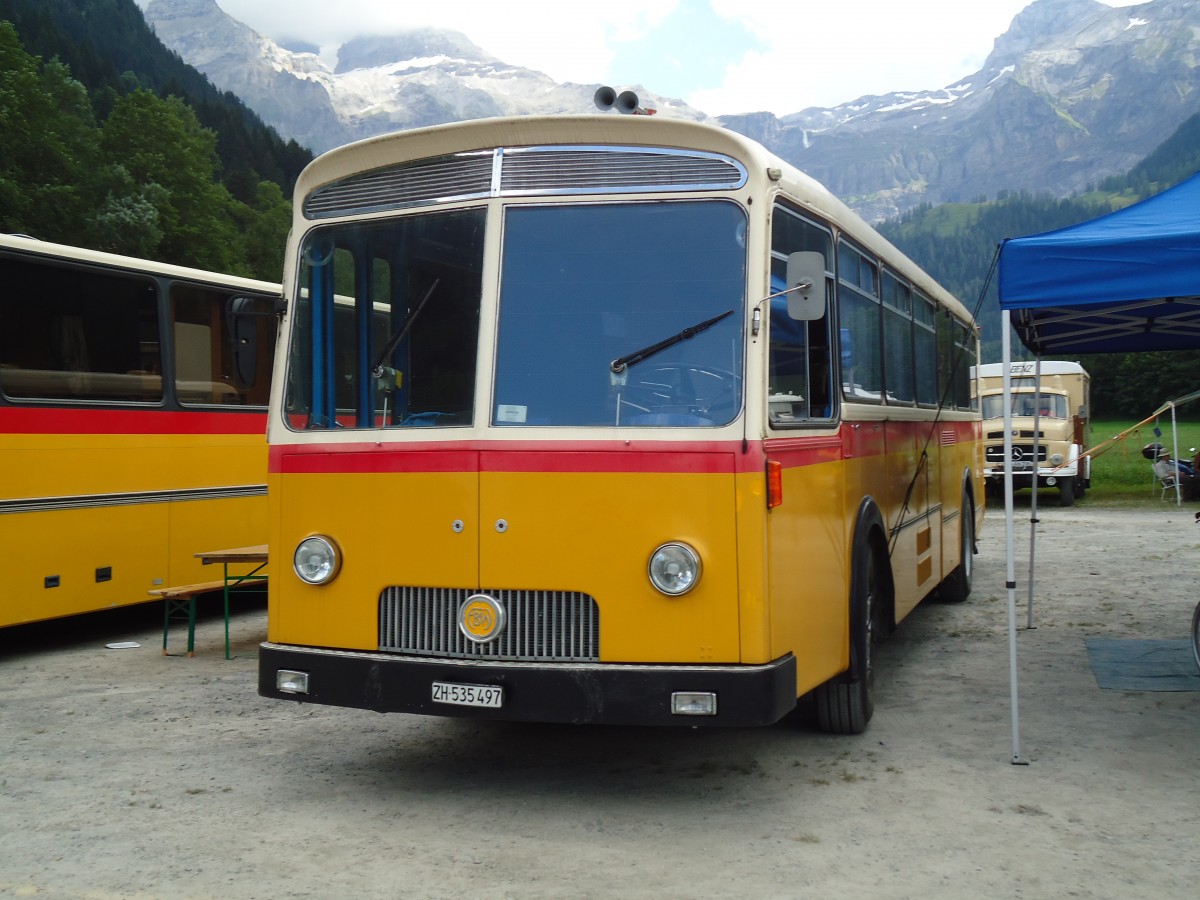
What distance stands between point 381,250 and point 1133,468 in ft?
126

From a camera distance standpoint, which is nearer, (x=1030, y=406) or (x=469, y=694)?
(x=469, y=694)

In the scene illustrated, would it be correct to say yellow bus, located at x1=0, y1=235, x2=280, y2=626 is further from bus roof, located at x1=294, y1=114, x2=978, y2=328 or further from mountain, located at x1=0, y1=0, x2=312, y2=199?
mountain, located at x1=0, y1=0, x2=312, y2=199

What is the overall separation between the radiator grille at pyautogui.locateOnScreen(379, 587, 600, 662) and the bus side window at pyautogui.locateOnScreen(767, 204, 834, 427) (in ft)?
3.91

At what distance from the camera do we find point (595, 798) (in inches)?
231

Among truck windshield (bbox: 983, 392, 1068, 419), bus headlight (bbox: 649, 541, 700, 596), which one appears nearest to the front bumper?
bus headlight (bbox: 649, 541, 700, 596)

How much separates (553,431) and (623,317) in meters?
0.58

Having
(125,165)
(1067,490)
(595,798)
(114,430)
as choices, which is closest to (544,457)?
(595,798)

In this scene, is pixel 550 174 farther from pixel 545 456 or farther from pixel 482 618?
pixel 482 618

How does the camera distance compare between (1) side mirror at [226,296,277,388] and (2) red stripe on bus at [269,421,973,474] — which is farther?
(1) side mirror at [226,296,277,388]

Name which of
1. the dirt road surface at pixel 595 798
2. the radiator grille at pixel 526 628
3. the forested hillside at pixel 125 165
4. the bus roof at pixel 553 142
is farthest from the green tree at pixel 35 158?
the radiator grille at pixel 526 628

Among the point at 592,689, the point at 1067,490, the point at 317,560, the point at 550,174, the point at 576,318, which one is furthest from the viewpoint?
the point at 1067,490

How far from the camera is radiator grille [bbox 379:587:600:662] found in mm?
5387

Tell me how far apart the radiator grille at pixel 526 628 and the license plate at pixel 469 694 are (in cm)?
14

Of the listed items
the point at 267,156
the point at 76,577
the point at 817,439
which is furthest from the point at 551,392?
the point at 267,156
